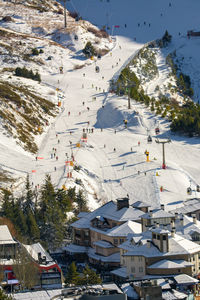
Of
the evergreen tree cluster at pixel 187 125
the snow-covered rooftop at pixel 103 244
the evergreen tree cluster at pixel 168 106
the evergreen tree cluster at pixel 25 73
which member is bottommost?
the snow-covered rooftop at pixel 103 244

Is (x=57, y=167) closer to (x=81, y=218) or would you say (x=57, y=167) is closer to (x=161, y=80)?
(x=81, y=218)

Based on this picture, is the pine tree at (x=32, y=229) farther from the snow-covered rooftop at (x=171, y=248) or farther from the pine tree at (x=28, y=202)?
the snow-covered rooftop at (x=171, y=248)

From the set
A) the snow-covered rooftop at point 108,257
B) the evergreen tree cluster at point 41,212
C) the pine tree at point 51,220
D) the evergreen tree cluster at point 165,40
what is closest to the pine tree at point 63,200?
the evergreen tree cluster at point 41,212

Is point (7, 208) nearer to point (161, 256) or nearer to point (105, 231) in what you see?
point (105, 231)

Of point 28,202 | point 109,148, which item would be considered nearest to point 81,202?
point 28,202

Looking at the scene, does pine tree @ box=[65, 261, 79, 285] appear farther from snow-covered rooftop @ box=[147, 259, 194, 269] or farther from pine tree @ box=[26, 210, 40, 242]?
pine tree @ box=[26, 210, 40, 242]

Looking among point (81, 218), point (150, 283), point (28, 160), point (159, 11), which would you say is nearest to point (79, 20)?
point (159, 11)
